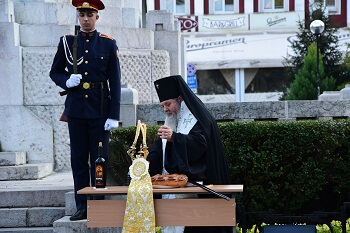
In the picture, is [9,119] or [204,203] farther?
[9,119]

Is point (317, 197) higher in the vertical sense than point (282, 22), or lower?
lower

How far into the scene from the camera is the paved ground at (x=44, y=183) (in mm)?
9834

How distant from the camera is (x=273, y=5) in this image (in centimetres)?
4634

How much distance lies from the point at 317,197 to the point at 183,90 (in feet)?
10.4

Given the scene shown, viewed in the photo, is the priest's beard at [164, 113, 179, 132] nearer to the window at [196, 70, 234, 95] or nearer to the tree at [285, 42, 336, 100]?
the tree at [285, 42, 336, 100]

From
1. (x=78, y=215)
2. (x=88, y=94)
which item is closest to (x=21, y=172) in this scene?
(x=78, y=215)

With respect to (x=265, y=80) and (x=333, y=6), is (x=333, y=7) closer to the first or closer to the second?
(x=333, y=6)

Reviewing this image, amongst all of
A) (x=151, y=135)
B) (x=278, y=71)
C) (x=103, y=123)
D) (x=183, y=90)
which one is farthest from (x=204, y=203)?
(x=278, y=71)

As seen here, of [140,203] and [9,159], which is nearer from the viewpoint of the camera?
[140,203]

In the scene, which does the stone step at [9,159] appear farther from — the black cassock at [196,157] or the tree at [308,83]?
the tree at [308,83]

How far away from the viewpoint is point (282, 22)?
149 feet

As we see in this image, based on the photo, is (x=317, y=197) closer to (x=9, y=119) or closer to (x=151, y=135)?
(x=151, y=135)

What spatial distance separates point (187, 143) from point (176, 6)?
40434 mm

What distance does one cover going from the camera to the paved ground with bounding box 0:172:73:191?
9834 mm
